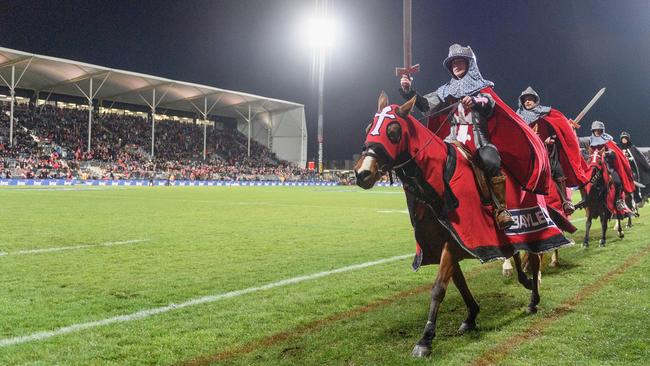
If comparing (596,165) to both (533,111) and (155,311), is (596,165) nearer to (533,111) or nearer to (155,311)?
(533,111)

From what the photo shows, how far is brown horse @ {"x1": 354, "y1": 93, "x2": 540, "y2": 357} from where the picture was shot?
14.1 feet

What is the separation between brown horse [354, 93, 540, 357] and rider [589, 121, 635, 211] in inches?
318

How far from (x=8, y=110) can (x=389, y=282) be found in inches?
2256

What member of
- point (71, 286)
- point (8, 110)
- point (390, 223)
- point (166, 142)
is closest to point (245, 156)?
point (166, 142)

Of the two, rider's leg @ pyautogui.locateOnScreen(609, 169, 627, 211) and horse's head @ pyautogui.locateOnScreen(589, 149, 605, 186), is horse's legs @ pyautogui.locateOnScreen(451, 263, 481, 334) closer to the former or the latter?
horse's head @ pyautogui.locateOnScreen(589, 149, 605, 186)

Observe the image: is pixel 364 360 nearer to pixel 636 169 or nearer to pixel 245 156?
pixel 636 169

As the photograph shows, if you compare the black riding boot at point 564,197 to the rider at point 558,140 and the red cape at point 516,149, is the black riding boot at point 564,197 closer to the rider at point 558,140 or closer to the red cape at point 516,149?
the rider at point 558,140

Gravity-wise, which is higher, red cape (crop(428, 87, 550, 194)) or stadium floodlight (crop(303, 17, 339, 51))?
stadium floodlight (crop(303, 17, 339, 51))

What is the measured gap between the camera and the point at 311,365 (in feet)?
13.2

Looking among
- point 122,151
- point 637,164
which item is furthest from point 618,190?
point 122,151

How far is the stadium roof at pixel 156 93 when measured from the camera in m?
49.9

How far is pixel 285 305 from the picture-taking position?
5887 mm

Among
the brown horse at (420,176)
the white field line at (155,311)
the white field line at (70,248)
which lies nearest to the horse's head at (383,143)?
the brown horse at (420,176)

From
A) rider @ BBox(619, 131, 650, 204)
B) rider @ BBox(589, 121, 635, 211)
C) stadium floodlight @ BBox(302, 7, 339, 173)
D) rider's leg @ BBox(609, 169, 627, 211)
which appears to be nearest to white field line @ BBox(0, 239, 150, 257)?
rider @ BBox(589, 121, 635, 211)
